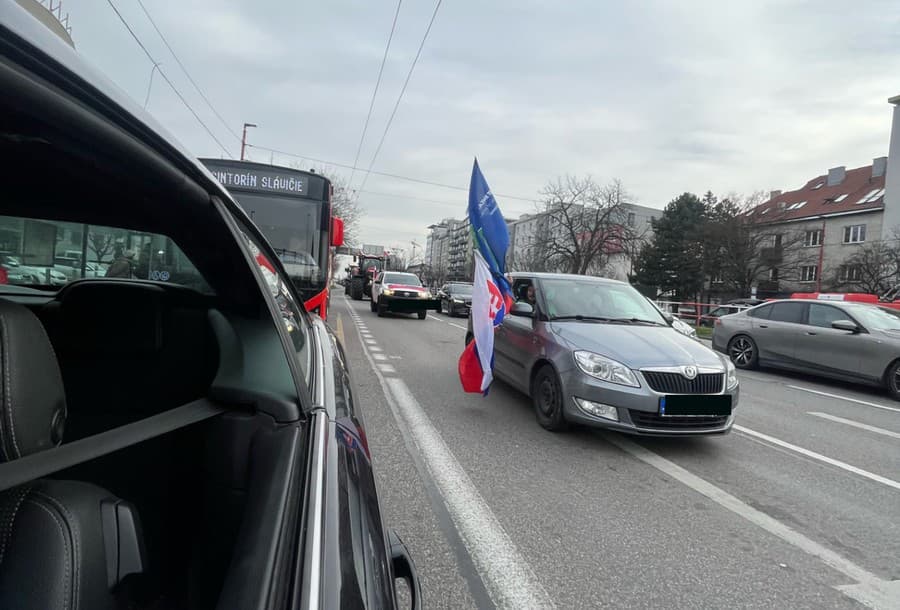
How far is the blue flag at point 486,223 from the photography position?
18.6 feet

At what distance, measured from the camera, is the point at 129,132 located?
38.4 inches

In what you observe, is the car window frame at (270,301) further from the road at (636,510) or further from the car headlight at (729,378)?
the car headlight at (729,378)

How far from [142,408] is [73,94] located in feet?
5.30

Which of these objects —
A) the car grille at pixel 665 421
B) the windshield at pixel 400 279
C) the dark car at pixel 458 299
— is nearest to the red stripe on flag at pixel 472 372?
the car grille at pixel 665 421

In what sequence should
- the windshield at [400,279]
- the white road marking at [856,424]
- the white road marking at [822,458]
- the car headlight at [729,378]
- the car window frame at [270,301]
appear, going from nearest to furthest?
the car window frame at [270,301]
the white road marking at [822,458]
the car headlight at [729,378]
the white road marking at [856,424]
the windshield at [400,279]

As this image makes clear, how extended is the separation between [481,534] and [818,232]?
51.6m

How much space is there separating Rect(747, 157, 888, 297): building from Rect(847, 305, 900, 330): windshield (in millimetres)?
33592

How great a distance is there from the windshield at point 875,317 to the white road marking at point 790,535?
20.4 ft

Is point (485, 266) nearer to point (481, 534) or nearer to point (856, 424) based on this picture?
point (481, 534)

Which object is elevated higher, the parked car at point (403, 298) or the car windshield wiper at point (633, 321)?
the car windshield wiper at point (633, 321)

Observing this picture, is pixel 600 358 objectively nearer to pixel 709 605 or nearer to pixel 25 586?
pixel 709 605

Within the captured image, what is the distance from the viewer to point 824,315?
8.91 m

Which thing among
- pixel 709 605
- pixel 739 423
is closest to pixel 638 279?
pixel 739 423

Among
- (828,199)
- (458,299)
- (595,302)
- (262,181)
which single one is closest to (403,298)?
(458,299)
